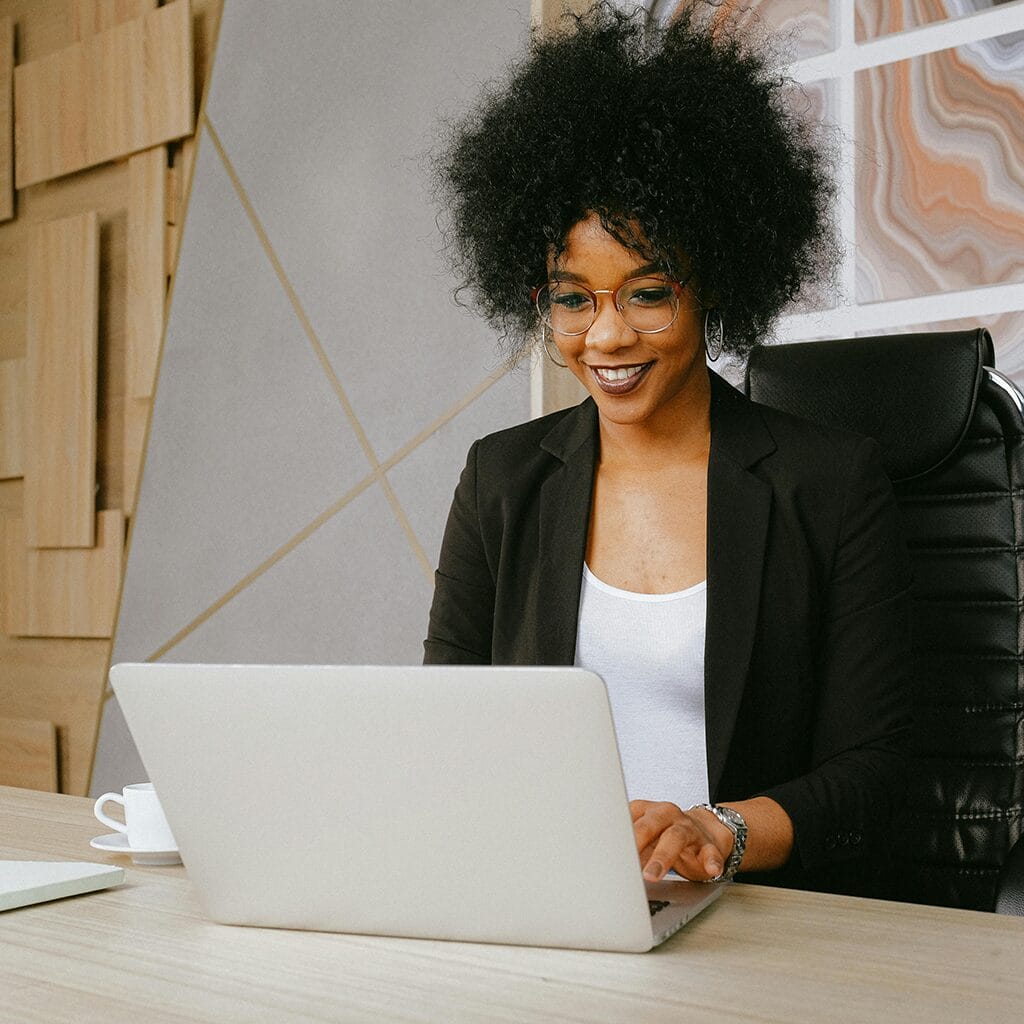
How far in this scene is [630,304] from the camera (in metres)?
1.57

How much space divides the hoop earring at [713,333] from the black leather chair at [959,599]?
0.21 m

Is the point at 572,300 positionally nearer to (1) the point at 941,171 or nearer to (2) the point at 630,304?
(2) the point at 630,304

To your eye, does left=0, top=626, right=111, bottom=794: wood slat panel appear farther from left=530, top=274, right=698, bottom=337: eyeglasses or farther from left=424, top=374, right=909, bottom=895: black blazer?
left=530, top=274, right=698, bottom=337: eyeglasses

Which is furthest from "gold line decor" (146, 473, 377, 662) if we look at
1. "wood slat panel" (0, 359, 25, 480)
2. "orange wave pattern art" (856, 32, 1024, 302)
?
"orange wave pattern art" (856, 32, 1024, 302)

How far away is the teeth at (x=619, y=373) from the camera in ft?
5.20

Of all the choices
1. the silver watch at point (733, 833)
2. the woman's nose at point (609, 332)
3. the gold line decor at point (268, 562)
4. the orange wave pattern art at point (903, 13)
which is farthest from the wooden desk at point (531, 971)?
the gold line decor at point (268, 562)

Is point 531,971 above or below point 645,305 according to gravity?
below

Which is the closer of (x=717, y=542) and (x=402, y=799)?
(x=402, y=799)

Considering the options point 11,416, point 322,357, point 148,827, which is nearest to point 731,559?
point 148,827

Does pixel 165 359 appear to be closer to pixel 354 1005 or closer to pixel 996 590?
pixel 996 590

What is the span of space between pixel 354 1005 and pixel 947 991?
345 millimetres

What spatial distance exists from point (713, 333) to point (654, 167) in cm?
25

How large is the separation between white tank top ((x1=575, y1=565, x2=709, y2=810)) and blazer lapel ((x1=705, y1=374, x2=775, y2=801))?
0.04 metres

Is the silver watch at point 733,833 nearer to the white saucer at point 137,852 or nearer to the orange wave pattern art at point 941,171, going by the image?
the white saucer at point 137,852
